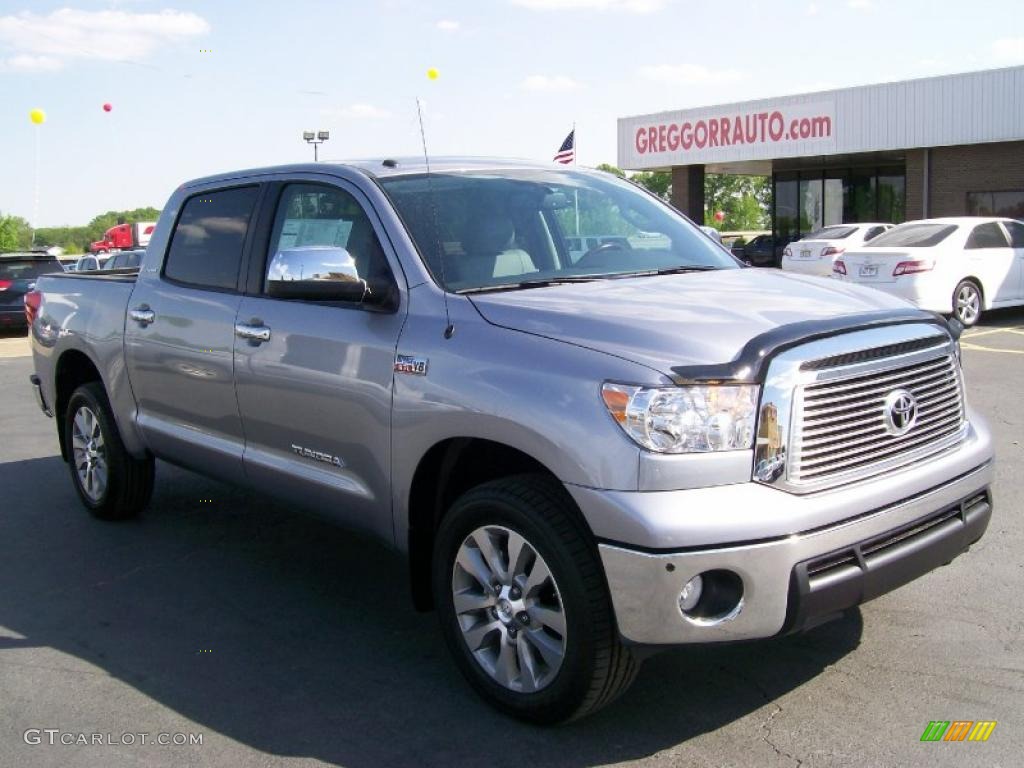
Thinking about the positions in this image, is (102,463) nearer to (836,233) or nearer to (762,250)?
(836,233)

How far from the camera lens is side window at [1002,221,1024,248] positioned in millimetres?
16672

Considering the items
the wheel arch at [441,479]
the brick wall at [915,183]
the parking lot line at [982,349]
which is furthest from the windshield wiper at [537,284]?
the brick wall at [915,183]

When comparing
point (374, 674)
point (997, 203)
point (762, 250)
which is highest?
point (997, 203)

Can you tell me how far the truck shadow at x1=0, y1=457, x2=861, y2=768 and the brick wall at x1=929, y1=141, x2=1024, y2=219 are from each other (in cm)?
2574

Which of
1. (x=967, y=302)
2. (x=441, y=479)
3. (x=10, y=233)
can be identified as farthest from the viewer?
(x=10, y=233)

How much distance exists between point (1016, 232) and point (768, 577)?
1578cm

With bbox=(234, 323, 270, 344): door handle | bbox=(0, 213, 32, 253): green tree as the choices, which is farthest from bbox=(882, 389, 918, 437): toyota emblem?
bbox=(0, 213, 32, 253): green tree

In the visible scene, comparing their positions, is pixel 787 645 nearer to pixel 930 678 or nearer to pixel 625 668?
pixel 930 678

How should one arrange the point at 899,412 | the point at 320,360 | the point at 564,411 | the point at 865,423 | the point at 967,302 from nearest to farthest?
the point at 564,411
the point at 865,423
the point at 899,412
the point at 320,360
the point at 967,302

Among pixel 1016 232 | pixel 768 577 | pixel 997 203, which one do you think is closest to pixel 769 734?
pixel 768 577

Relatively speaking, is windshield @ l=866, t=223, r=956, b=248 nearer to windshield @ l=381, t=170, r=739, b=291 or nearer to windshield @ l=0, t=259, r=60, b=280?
windshield @ l=381, t=170, r=739, b=291

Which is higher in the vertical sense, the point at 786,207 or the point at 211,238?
the point at 786,207

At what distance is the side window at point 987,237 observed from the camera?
1597cm

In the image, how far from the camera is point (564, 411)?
333 cm
